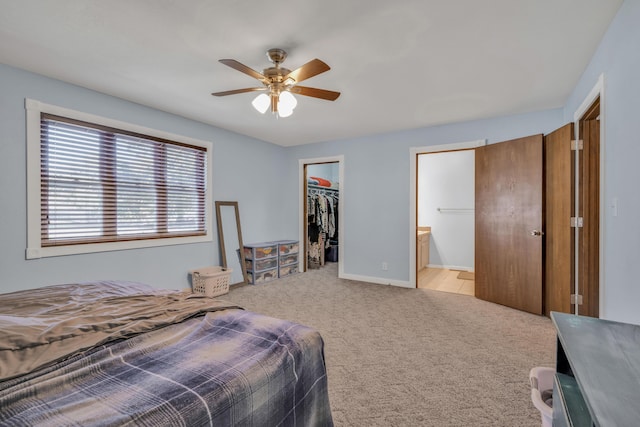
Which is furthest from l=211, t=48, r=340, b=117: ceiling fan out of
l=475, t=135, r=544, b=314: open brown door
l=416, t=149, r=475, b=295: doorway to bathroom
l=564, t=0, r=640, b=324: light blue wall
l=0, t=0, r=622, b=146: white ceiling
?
l=416, t=149, r=475, b=295: doorway to bathroom

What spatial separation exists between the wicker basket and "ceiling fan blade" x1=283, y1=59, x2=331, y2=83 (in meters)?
2.68

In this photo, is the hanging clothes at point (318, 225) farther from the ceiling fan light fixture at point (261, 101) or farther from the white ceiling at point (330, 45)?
the ceiling fan light fixture at point (261, 101)

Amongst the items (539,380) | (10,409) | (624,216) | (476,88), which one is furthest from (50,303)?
(476,88)

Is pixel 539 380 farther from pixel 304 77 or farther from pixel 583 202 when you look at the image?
pixel 304 77

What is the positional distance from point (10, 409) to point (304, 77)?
2123mm

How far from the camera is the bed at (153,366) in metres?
0.83

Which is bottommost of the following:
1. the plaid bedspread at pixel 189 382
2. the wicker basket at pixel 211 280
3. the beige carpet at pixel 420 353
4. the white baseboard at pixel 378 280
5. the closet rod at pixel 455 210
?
the beige carpet at pixel 420 353

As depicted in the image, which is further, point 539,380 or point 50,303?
point 50,303

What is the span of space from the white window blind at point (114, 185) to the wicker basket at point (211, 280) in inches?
20.8

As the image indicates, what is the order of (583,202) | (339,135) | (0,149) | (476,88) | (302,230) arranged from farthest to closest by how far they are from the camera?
(302,230) → (339,135) → (476,88) → (583,202) → (0,149)

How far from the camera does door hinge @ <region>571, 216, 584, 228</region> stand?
2.72 metres

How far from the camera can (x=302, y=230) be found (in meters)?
5.38

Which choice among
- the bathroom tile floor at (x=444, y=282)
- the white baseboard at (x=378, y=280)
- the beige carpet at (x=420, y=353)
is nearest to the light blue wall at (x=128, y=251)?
the beige carpet at (x=420, y=353)

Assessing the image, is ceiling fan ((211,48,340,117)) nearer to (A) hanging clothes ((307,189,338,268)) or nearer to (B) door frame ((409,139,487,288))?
(B) door frame ((409,139,487,288))
